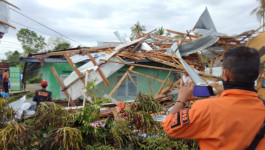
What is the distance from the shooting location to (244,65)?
1179 millimetres

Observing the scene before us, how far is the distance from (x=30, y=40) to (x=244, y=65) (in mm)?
51122

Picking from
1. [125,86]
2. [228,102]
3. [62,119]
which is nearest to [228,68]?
[228,102]

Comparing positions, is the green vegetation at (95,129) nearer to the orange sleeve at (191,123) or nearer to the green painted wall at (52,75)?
the orange sleeve at (191,123)

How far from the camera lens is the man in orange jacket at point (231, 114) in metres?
1.13

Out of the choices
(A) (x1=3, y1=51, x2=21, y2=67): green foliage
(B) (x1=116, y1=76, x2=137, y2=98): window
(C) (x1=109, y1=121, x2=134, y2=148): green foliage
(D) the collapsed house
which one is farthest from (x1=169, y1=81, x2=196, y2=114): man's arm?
(A) (x1=3, y1=51, x2=21, y2=67): green foliage

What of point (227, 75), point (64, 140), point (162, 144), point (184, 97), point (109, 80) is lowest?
point (162, 144)

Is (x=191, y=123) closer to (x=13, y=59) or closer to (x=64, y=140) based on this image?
(x=64, y=140)

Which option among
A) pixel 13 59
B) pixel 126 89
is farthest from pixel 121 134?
pixel 13 59

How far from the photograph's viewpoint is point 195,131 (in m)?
1.21

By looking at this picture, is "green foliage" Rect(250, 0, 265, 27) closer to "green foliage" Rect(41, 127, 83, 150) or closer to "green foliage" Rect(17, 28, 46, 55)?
"green foliage" Rect(41, 127, 83, 150)

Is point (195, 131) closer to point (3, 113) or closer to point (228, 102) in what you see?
point (228, 102)

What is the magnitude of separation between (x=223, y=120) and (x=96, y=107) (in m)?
2.22

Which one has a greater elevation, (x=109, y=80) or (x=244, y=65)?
(x=244, y=65)

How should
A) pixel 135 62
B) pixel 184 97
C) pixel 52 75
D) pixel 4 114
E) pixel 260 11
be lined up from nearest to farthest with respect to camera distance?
1. pixel 184 97
2. pixel 4 114
3. pixel 135 62
4. pixel 52 75
5. pixel 260 11
